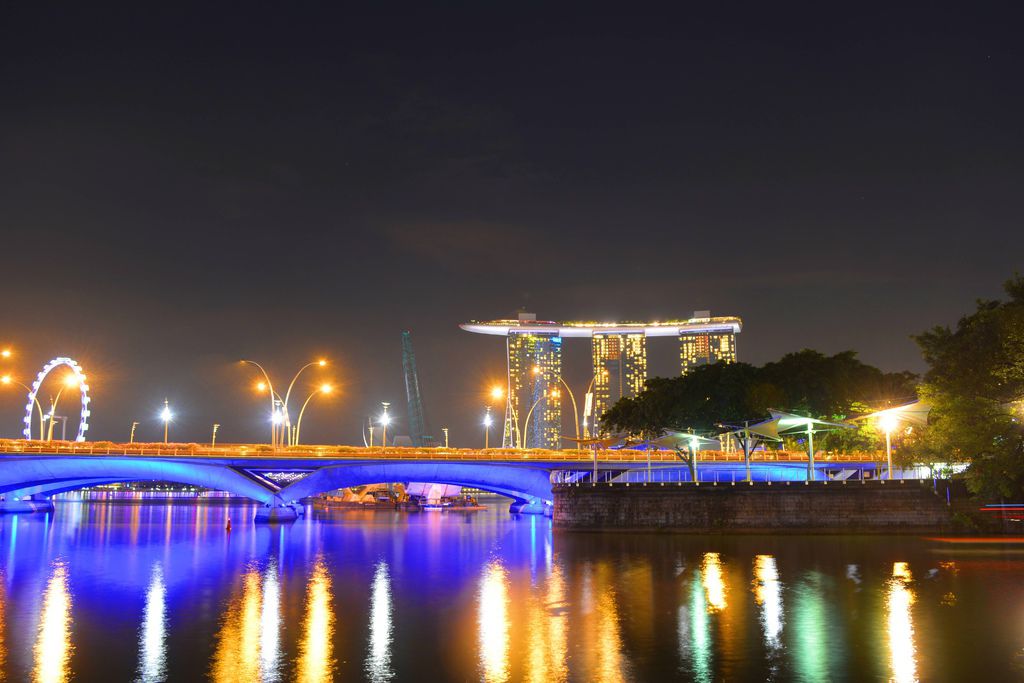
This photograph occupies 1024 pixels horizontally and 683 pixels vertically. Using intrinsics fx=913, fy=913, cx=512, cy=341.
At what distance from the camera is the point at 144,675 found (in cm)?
1780

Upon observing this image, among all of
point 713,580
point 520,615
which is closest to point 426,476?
point 713,580

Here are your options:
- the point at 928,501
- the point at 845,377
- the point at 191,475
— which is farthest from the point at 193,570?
the point at 845,377

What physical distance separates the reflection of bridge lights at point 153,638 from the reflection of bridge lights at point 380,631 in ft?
13.5

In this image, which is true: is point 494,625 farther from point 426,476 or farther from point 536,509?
point 536,509

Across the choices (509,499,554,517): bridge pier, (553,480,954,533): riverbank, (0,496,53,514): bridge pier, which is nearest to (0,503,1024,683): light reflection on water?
(553,480,954,533): riverbank

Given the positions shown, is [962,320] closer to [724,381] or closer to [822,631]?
[724,381]

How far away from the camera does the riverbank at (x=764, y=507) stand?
57.0 m

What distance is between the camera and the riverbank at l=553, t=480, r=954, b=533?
187ft

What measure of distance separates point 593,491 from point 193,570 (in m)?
32.3

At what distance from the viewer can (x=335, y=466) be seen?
8931cm

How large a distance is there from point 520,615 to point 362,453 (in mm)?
66037

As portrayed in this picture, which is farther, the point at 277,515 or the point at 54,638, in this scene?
the point at 277,515

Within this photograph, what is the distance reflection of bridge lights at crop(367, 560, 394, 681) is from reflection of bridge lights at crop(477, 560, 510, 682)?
2029 millimetres

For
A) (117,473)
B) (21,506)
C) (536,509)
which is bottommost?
(536,509)
